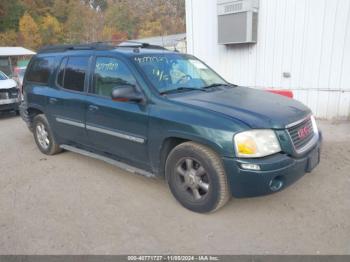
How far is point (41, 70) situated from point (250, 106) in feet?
12.5

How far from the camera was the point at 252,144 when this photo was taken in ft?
10.2

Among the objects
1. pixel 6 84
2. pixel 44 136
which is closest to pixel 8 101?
pixel 6 84

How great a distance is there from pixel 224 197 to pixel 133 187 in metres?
1.44

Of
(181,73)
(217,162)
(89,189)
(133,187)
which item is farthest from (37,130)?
(217,162)

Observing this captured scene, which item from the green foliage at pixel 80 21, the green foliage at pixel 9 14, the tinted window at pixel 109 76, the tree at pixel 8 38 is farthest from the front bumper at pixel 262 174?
the green foliage at pixel 9 14

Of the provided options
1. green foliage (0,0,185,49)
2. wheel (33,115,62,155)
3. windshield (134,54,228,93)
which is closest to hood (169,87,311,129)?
windshield (134,54,228,93)

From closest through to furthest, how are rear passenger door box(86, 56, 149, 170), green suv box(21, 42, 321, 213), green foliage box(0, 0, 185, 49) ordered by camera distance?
1. green suv box(21, 42, 321, 213)
2. rear passenger door box(86, 56, 149, 170)
3. green foliage box(0, 0, 185, 49)

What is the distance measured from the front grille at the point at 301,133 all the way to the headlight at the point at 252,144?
0.35 metres

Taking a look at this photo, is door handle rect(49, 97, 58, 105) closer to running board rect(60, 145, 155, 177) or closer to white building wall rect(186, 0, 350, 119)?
running board rect(60, 145, 155, 177)

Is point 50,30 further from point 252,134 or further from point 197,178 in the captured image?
point 252,134

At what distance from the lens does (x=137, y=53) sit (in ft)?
13.8

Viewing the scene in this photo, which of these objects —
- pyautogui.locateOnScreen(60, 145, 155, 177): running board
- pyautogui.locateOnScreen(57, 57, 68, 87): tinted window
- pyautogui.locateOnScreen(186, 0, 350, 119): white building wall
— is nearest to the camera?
pyautogui.locateOnScreen(60, 145, 155, 177): running board

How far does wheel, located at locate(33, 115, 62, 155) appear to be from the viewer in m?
5.51

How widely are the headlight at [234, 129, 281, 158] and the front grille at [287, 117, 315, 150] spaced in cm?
35
